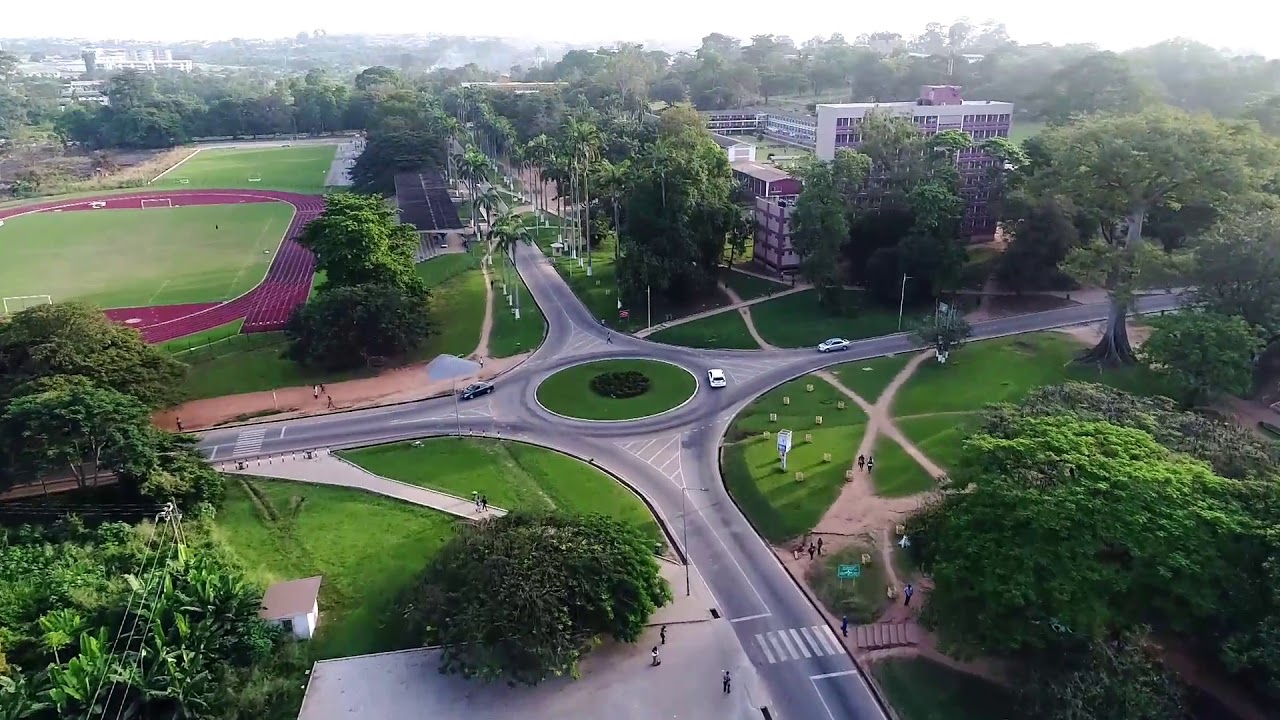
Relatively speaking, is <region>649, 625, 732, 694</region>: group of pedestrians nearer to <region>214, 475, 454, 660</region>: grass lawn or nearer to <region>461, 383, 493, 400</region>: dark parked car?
<region>214, 475, 454, 660</region>: grass lawn

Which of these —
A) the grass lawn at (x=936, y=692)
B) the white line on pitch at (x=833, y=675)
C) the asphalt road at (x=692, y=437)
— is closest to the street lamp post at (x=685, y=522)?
the asphalt road at (x=692, y=437)

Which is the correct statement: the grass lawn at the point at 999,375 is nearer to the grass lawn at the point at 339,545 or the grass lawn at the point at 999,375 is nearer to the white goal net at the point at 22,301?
the grass lawn at the point at 339,545

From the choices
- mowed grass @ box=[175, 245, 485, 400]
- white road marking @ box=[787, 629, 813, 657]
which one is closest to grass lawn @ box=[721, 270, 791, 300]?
mowed grass @ box=[175, 245, 485, 400]

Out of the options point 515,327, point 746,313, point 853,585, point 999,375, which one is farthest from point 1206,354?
point 515,327

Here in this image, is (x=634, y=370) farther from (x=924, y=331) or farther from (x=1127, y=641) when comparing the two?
(x=1127, y=641)

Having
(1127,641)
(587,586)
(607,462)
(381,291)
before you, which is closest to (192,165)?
(381,291)

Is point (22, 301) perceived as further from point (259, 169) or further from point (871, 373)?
point (259, 169)
